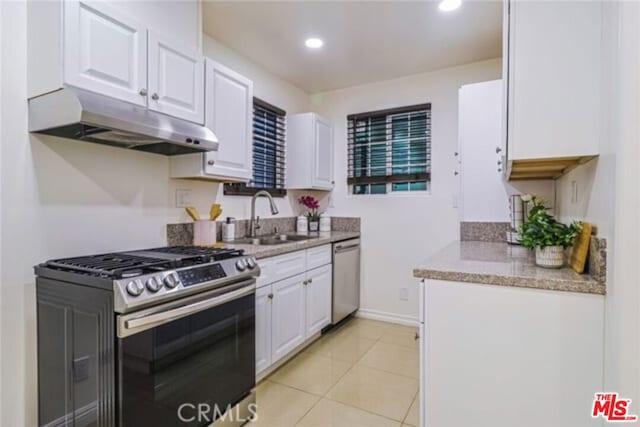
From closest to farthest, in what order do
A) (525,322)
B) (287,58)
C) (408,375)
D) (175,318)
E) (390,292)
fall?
(525,322), (175,318), (408,375), (287,58), (390,292)

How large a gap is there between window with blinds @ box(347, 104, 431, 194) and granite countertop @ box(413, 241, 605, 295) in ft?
5.46

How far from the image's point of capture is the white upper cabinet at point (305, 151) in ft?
11.3

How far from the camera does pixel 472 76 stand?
10.3 ft

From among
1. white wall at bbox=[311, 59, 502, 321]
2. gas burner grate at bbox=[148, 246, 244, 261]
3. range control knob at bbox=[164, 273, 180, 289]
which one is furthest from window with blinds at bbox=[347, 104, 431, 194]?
range control knob at bbox=[164, 273, 180, 289]

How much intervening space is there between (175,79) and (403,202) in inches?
94.2

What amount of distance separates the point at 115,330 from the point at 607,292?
1.76 meters

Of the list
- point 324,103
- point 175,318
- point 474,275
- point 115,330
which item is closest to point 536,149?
point 474,275

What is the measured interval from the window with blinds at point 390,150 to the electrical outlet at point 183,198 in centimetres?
188

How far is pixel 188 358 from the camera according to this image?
152 centimetres

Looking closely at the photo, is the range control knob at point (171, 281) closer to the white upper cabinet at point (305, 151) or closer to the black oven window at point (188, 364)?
the black oven window at point (188, 364)

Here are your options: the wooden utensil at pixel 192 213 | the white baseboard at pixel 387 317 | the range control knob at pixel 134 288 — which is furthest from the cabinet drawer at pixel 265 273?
the white baseboard at pixel 387 317

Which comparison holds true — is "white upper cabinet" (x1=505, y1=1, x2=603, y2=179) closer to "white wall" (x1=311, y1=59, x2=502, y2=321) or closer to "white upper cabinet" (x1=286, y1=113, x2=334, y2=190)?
"white wall" (x1=311, y1=59, x2=502, y2=321)

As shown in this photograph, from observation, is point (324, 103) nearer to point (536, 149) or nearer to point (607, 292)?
point (536, 149)

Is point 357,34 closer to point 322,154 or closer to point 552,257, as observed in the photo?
point 322,154
